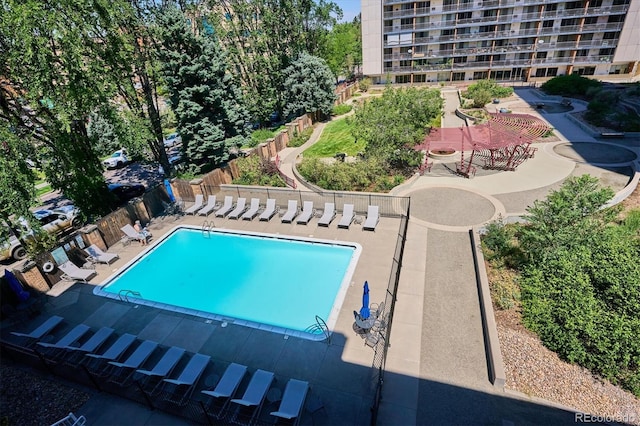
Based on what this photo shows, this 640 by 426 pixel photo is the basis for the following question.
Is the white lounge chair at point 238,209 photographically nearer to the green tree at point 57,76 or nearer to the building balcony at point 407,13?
the green tree at point 57,76

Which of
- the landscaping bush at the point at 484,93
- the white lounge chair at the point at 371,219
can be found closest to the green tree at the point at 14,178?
the white lounge chair at the point at 371,219

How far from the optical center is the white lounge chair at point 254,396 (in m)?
8.07

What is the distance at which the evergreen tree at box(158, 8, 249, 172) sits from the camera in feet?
68.1

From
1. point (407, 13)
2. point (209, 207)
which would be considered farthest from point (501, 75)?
point (209, 207)

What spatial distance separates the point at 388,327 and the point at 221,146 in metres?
18.2

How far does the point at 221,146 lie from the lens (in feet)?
76.5

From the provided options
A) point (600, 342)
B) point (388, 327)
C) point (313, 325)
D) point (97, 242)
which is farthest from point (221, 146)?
point (600, 342)

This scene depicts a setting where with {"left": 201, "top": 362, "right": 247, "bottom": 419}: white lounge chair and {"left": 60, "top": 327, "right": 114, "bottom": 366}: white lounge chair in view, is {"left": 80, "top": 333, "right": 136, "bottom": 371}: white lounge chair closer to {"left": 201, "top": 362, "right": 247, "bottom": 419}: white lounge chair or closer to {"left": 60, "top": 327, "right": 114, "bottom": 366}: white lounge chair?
{"left": 60, "top": 327, "right": 114, "bottom": 366}: white lounge chair

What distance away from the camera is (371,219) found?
55.2 ft

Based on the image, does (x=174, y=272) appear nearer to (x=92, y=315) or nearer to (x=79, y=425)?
(x=92, y=315)

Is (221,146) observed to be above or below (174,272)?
above

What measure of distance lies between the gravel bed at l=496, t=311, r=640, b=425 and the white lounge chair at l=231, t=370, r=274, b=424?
261 inches

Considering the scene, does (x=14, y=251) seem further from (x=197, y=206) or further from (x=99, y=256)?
(x=197, y=206)

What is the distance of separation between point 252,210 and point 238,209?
95 centimetres
